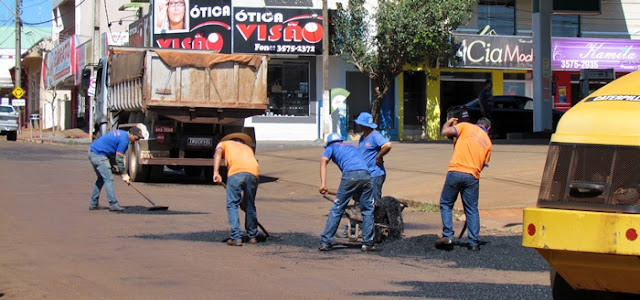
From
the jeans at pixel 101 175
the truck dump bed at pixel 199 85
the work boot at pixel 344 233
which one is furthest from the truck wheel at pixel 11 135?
the work boot at pixel 344 233

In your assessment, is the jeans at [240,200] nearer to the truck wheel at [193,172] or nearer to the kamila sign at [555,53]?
the truck wheel at [193,172]

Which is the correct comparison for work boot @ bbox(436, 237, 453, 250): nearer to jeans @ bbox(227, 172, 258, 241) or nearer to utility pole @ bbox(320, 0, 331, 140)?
jeans @ bbox(227, 172, 258, 241)

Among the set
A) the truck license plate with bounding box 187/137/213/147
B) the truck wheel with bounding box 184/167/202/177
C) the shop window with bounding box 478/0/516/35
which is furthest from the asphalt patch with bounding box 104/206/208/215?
the shop window with bounding box 478/0/516/35

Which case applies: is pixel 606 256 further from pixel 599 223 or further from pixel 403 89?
pixel 403 89

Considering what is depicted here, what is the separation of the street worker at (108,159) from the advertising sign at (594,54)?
24.3 metres

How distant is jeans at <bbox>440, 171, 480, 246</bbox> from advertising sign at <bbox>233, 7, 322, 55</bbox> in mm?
22259

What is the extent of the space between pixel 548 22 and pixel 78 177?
16.0 meters

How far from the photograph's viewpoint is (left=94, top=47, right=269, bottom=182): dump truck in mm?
17266

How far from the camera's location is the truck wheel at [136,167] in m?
18.0

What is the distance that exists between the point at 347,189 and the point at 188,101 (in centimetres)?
817

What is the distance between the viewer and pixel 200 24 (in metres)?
31.7

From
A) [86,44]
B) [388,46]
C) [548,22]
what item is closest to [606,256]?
[548,22]

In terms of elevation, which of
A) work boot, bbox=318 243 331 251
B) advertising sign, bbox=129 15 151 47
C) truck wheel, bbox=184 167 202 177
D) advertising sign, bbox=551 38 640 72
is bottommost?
work boot, bbox=318 243 331 251

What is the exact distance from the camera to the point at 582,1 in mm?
26828
